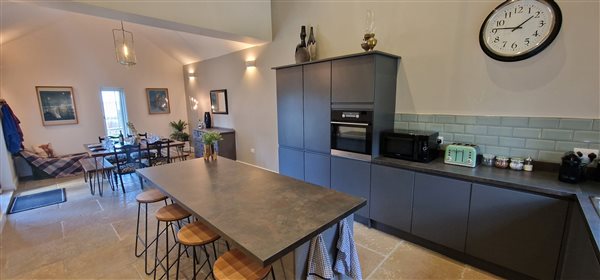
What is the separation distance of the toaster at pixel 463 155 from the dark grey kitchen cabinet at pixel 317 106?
4.21 ft

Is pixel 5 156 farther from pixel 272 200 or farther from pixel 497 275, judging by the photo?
pixel 497 275

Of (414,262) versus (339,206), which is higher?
(339,206)

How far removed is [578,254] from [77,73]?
26.4 feet

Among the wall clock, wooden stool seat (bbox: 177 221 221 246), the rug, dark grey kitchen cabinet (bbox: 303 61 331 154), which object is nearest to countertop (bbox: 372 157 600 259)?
dark grey kitchen cabinet (bbox: 303 61 331 154)

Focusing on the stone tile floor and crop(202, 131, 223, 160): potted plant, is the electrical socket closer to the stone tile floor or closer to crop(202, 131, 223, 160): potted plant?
the stone tile floor

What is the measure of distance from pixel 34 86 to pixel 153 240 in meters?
5.07

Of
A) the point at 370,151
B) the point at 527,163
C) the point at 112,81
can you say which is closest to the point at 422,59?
the point at 370,151

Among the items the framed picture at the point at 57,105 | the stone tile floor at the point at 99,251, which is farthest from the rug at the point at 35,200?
the framed picture at the point at 57,105

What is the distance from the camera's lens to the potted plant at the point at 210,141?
2.62m

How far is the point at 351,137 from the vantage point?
2.86 m

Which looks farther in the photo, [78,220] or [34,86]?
[34,86]

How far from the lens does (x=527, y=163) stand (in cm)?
215

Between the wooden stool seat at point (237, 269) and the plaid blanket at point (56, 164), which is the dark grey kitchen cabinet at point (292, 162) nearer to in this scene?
the wooden stool seat at point (237, 269)

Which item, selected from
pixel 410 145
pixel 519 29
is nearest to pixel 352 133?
pixel 410 145
